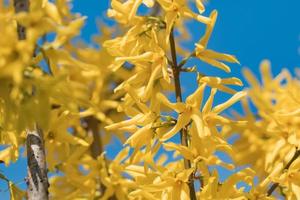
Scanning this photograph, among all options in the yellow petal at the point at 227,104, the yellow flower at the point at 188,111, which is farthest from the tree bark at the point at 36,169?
the yellow petal at the point at 227,104

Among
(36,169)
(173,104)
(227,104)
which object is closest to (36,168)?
(36,169)

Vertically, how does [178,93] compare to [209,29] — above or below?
below

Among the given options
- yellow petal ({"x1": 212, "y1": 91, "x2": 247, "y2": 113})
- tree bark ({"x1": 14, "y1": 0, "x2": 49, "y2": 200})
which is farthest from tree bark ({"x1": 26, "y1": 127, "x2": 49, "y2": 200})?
yellow petal ({"x1": 212, "y1": 91, "x2": 247, "y2": 113})

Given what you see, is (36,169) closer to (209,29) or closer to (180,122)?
(180,122)

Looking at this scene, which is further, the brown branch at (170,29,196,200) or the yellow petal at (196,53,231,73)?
the yellow petal at (196,53,231,73)

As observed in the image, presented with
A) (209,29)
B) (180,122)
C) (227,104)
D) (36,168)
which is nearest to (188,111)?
(180,122)

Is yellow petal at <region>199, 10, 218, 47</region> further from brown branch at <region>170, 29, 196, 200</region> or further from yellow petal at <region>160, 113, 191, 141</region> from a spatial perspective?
yellow petal at <region>160, 113, 191, 141</region>

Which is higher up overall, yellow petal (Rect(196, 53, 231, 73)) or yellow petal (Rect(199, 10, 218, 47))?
yellow petal (Rect(199, 10, 218, 47))

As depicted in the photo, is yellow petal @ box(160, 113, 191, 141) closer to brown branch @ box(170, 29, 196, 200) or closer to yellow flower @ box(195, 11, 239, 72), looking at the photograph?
brown branch @ box(170, 29, 196, 200)

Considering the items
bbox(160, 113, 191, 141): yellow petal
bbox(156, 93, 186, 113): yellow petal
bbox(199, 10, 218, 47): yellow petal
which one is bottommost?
bbox(160, 113, 191, 141): yellow petal

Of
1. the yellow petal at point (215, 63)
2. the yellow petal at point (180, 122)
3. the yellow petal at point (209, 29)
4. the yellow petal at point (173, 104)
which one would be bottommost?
the yellow petal at point (180, 122)

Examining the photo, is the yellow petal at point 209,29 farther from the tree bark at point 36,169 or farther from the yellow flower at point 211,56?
the tree bark at point 36,169

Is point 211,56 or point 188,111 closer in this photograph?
point 188,111
